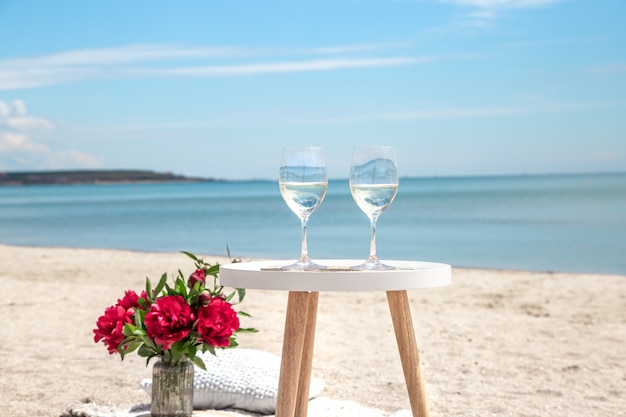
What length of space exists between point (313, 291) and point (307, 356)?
0.50 meters

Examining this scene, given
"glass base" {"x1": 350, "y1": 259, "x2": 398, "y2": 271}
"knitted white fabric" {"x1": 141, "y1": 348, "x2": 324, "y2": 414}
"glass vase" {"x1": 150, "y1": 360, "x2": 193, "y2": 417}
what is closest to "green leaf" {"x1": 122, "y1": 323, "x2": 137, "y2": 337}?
"glass vase" {"x1": 150, "y1": 360, "x2": 193, "y2": 417}

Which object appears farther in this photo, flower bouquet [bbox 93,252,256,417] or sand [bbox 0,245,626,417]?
sand [bbox 0,245,626,417]

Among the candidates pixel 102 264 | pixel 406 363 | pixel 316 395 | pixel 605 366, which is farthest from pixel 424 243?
pixel 406 363

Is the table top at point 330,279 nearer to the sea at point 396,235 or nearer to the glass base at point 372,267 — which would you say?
the glass base at point 372,267

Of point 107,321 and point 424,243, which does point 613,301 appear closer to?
point 107,321

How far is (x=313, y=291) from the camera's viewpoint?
9.12 ft

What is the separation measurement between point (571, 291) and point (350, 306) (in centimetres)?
320

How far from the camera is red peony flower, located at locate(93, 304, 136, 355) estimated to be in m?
2.47

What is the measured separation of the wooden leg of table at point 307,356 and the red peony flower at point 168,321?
84 centimetres

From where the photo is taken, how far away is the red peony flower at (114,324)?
2471mm

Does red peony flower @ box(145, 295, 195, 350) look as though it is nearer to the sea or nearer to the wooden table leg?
the wooden table leg

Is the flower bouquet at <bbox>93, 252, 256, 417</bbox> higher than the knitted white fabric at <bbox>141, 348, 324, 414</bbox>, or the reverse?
the flower bouquet at <bbox>93, 252, 256, 417</bbox>

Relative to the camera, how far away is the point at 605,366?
18.9 feet

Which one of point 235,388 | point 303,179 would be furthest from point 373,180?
point 235,388
